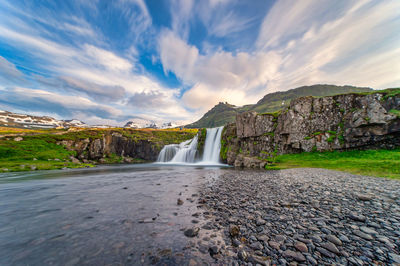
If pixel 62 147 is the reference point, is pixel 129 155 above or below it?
below

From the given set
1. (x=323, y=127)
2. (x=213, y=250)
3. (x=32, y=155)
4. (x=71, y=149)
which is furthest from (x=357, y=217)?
(x=71, y=149)

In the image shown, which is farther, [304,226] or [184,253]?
[304,226]

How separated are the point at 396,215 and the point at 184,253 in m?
8.30

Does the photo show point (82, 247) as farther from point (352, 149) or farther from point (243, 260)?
point (352, 149)

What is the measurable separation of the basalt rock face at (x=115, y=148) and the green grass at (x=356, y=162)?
69067mm

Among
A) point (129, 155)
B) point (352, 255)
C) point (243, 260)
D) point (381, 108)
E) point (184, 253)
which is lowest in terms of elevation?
point (129, 155)

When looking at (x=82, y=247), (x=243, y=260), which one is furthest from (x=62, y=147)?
(x=243, y=260)

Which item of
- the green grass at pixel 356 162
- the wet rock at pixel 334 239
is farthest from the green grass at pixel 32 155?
the green grass at pixel 356 162

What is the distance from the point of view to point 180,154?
65.4 metres

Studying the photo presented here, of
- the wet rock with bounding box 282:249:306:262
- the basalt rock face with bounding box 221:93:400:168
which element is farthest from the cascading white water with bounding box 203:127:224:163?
the wet rock with bounding box 282:249:306:262

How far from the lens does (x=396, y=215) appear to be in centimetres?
563

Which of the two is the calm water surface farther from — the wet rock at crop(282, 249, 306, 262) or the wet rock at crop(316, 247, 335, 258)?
the wet rock at crop(316, 247, 335, 258)

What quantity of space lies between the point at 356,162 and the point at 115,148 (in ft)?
297

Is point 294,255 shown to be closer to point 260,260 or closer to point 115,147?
point 260,260
